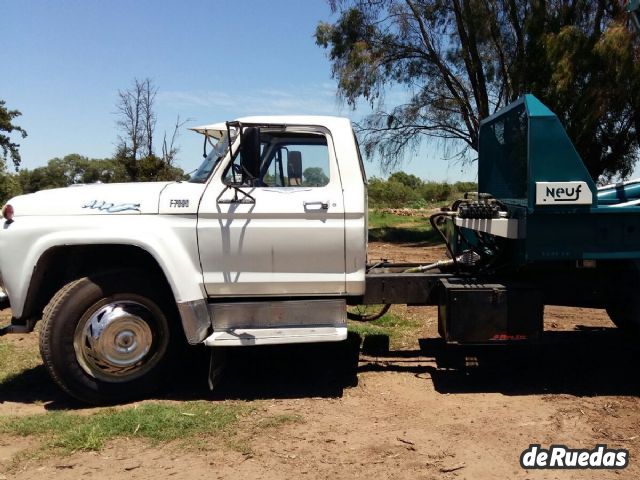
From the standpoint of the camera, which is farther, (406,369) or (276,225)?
(406,369)

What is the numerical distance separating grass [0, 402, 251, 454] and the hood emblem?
1.54m

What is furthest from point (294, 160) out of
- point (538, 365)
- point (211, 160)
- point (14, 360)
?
Answer: point (14, 360)

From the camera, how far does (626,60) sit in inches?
538

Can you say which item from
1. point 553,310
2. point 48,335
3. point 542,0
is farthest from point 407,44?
point 48,335

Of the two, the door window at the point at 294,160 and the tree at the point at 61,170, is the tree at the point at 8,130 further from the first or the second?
the door window at the point at 294,160

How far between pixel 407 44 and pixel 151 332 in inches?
664

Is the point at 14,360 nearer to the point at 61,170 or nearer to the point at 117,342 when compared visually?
the point at 117,342

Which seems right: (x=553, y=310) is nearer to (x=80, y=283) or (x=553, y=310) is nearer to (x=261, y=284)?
(x=261, y=284)

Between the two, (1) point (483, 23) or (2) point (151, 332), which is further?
(1) point (483, 23)

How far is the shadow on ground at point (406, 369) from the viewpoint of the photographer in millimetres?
5145

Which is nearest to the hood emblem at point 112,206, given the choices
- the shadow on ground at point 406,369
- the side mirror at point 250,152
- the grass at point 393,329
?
the side mirror at point 250,152

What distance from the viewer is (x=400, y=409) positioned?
4719 millimetres

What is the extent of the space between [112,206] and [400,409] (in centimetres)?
276
